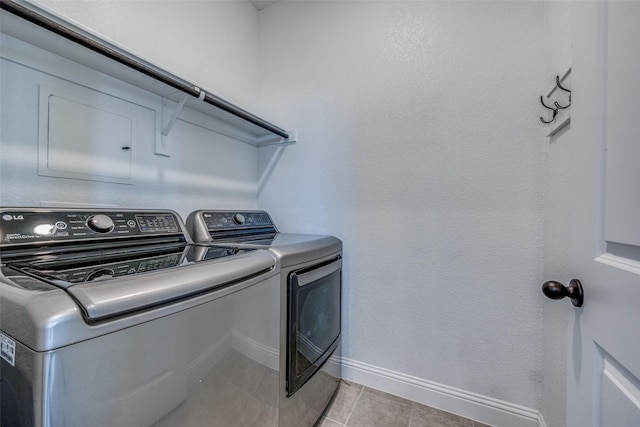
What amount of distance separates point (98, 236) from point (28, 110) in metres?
0.55

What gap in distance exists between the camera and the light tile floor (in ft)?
4.23

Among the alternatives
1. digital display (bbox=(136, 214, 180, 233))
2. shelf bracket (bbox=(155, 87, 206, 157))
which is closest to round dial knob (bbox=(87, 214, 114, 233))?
digital display (bbox=(136, 214, 180, 233))

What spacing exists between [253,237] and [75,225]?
0.77 meters

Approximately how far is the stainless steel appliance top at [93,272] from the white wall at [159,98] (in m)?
0.24

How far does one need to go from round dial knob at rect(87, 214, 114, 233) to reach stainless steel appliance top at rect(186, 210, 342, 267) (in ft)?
1.24

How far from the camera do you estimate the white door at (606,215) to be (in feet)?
1.51

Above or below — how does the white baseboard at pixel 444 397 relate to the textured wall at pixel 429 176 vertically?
below

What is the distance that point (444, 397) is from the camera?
1384mm

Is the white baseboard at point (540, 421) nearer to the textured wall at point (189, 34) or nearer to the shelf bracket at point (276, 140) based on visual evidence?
the shelf bracket at point (276, 140)

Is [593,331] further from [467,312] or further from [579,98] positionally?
[467,312]

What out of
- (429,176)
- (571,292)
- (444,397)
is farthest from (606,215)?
(444,397)

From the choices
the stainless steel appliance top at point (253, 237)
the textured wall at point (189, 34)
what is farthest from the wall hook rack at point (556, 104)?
the textured wall at point (189, 34)

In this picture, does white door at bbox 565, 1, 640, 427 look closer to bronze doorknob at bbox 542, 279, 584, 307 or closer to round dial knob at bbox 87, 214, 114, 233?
bronze doorknob at bbox 542, 279, 584, 307

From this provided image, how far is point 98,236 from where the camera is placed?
0.91m
